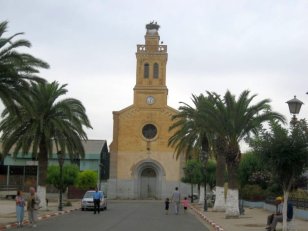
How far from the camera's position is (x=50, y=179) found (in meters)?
51.5

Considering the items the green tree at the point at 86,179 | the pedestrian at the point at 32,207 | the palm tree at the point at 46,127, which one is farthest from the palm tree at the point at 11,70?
the green tree at the point at 86,179

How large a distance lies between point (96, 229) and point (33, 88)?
721cm

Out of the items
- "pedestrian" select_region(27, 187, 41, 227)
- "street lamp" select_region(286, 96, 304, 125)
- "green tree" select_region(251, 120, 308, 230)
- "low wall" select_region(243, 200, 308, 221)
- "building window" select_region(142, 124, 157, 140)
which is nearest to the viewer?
"street lamp" select_region(286, 96, 304, 125)

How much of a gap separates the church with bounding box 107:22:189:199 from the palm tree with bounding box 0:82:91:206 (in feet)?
105

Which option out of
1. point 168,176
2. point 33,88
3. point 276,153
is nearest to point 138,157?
point 168,176

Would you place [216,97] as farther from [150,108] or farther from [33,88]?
[150,108]

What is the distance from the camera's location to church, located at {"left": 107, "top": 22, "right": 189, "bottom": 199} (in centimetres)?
6856

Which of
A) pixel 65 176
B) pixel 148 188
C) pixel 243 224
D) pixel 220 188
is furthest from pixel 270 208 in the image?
pixel 148 188

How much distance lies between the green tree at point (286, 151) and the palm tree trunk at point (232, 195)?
1062 cm

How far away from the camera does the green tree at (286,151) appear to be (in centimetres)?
2081

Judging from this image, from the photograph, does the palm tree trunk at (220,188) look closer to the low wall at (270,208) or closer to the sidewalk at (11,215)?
the low wall at (270,208)

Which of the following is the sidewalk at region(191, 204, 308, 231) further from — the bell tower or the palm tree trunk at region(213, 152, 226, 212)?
the bell tower

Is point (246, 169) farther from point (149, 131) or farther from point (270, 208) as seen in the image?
point (149, 131)

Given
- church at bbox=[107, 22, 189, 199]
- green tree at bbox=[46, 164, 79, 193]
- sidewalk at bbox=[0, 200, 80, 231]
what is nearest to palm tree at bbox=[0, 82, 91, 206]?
sidewalk at bbox=[0, 200, 80, 231]
